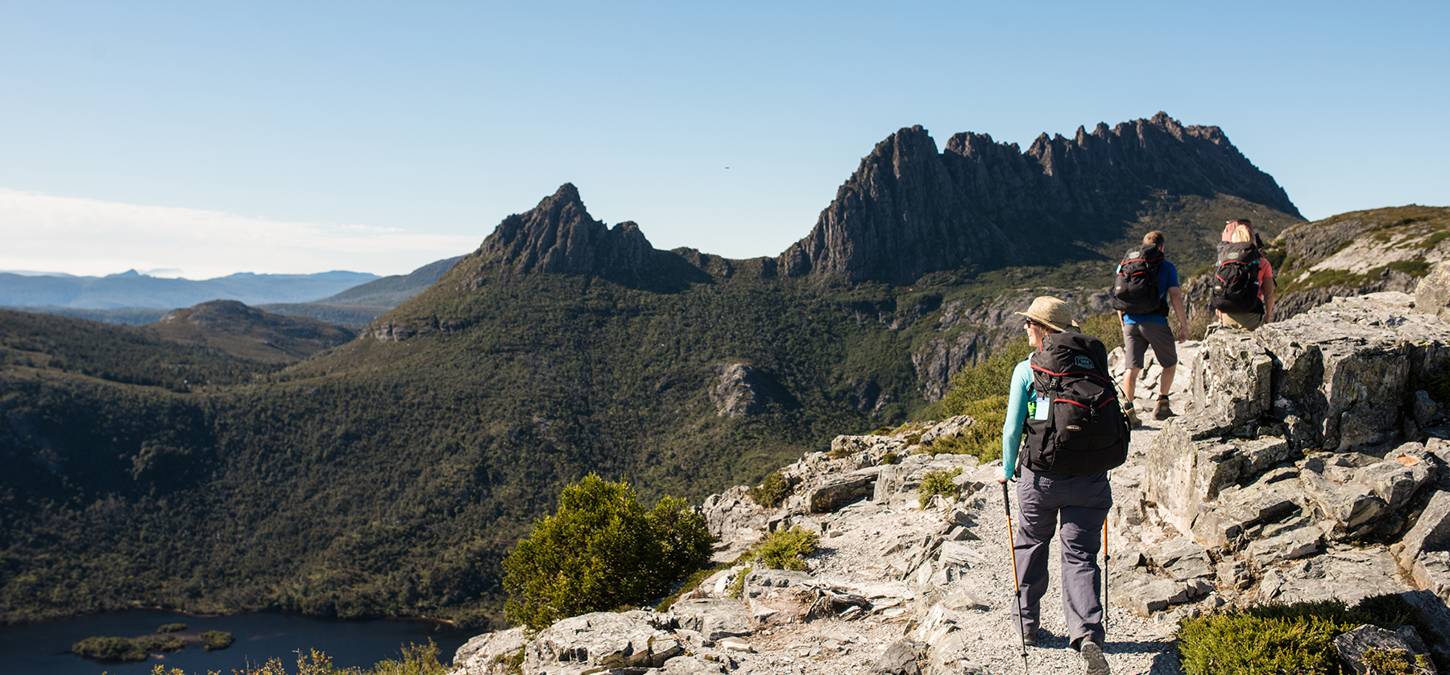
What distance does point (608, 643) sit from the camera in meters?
12.7

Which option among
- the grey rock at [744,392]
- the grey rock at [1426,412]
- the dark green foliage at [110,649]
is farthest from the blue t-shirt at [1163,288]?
the dark green foliage at [110,649]

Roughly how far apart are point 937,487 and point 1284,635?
1086 centimetres

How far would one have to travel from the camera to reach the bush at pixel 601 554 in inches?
806

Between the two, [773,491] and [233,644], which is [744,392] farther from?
[773,491]

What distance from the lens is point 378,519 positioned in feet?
403

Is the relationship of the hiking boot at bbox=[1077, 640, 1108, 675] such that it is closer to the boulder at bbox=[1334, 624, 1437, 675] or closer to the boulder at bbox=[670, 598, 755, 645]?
the boulder at bbox=[1334, 624, 1437, 675]

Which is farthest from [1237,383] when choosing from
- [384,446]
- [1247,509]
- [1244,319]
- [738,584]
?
[384,446]

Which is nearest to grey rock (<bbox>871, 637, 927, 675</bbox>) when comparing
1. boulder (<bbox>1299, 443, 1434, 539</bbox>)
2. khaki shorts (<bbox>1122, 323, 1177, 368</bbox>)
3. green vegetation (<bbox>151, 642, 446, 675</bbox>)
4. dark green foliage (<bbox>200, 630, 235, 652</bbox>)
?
boulder (<bbox>1299, 443, 1434, 539</bbox>)

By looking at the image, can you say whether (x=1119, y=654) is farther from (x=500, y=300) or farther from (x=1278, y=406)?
(x=500, y=300)

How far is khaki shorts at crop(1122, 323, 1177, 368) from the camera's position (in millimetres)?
13492

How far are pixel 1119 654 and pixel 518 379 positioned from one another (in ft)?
482

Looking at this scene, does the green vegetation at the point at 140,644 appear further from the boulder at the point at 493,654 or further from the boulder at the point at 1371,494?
the boulder at the point at 1371,494

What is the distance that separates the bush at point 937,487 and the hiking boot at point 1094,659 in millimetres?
10328

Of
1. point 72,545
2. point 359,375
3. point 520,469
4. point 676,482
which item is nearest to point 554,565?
point 676,482
